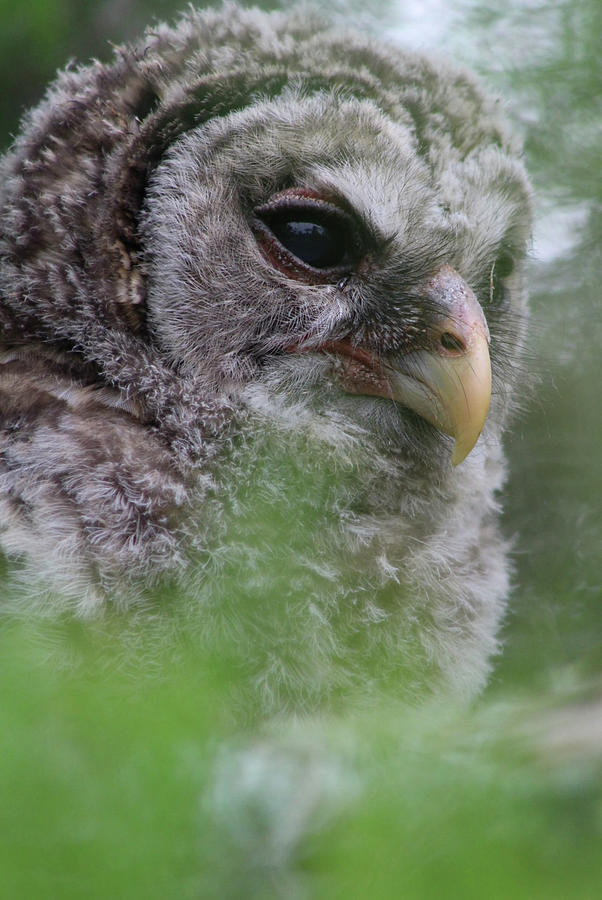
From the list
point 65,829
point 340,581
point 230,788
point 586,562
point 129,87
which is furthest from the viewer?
point 586,562

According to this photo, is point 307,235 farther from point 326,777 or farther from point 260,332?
point 326,777

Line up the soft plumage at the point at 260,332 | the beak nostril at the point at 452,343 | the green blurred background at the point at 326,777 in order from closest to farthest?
the green blurred background at the point at 326,777
the soft plumage at the point at 260,332
the beak nostril at the point at 452,343

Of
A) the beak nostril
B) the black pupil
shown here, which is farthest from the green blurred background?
the black pupil

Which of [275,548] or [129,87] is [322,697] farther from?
[129,87]

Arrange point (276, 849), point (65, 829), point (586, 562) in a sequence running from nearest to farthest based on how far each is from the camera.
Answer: point (65, 829) < point (276, 849) < point (586, 562)

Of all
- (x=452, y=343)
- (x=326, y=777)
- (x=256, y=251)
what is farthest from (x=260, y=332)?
(x=326, y=777)

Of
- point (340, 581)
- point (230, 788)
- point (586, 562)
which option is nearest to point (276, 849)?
point (230, 788)

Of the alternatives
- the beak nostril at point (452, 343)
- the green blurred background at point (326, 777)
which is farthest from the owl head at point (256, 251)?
the green blurred background at point (326, 777)

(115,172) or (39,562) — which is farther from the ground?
(115,172)

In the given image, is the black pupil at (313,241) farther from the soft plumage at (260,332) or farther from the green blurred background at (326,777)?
the green blurred background at (326,777)
